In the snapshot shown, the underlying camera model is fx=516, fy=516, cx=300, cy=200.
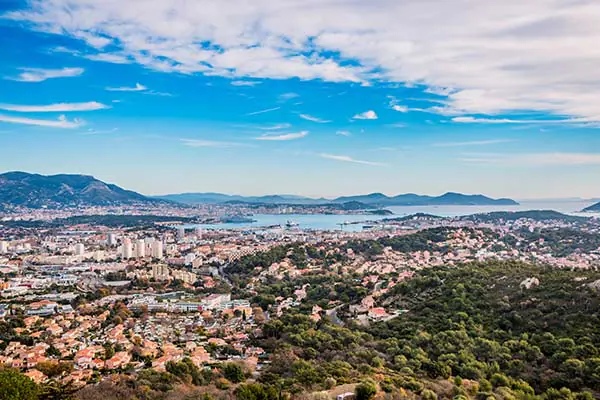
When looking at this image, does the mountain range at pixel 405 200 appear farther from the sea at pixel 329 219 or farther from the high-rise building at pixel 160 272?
the high-rise building at pixel 160 272

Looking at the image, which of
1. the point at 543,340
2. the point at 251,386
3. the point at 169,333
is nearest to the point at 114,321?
the point at 169,333

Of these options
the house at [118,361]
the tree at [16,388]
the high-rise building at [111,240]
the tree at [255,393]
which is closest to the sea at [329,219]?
the high-rise building at [111,240]

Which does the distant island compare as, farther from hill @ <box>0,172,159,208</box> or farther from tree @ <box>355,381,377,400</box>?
tree @ <box>355,381,377,400</box>

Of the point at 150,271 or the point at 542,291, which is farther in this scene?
the point at 150,271

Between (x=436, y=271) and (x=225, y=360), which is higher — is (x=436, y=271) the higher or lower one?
the higher one

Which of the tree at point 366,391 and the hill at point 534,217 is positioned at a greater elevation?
the hill at point 534,217

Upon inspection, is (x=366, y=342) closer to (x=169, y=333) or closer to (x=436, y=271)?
(x=169, y=333)

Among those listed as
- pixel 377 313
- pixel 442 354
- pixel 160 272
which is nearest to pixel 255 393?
pixel 442 354

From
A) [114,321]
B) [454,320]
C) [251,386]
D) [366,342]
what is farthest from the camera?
[114,321]
